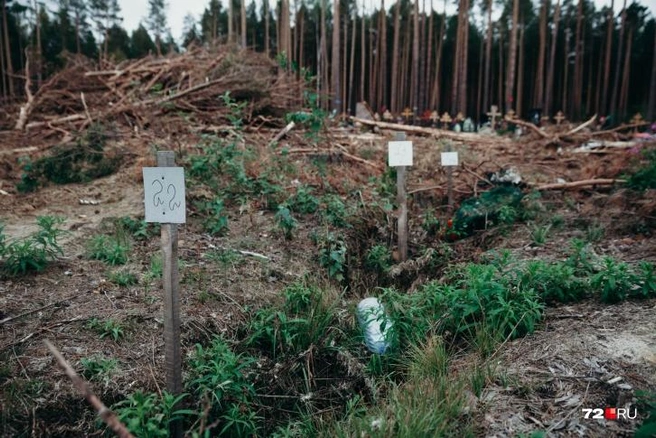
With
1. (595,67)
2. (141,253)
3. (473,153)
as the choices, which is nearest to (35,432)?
(141,253)

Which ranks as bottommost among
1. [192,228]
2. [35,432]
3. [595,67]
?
[35,432]

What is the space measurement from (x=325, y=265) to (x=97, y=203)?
3.07 m

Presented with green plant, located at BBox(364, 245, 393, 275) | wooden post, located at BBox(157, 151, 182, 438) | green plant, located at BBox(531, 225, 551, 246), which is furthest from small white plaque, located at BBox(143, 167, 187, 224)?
green plant, located at BBox(531, 225, 551, 246)

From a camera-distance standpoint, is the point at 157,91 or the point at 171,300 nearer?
the point at 171,300

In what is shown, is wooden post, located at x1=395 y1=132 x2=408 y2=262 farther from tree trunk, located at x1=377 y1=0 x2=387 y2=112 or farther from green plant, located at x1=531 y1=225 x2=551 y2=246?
tree trunk, located at x1=377 y1=0 x2=387 y2=112

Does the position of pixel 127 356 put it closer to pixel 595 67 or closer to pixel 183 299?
pixel 183 299

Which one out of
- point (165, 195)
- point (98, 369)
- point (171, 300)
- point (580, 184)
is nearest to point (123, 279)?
point (98, 369)

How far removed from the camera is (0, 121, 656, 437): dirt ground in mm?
2094

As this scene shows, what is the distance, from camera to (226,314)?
310 cm

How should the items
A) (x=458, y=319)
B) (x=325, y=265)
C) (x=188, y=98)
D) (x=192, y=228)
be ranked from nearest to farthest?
(x=458, y=319), (x=325, y=265), (x=192, y=228), (x=188, y=98)

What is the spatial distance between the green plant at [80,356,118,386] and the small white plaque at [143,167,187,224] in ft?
3.29

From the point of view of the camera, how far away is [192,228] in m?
4.51

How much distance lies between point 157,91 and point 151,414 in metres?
6.84

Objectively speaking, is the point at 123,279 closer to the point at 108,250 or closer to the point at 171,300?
the point at 108,250
